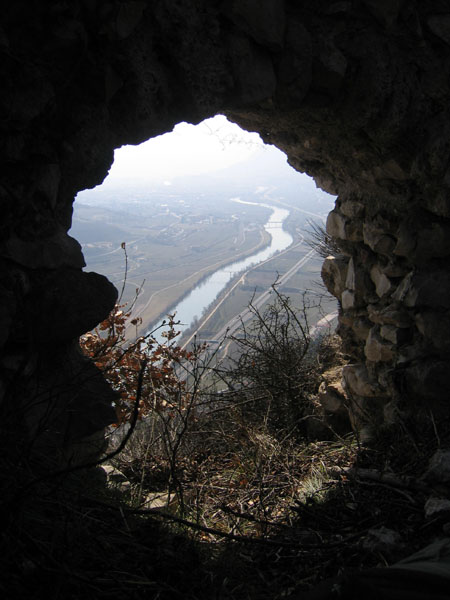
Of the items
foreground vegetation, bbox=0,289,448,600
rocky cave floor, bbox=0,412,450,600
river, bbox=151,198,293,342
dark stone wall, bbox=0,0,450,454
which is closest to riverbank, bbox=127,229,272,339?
river, bbox=151,198,293,342

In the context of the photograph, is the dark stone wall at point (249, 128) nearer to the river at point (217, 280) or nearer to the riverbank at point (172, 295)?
the river at point (217, 280)

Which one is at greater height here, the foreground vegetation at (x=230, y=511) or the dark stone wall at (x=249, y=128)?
the dark stone wall at (x=249, y=128)

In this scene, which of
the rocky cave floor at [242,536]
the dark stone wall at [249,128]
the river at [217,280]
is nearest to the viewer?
the rocky cave floor at [242,536]

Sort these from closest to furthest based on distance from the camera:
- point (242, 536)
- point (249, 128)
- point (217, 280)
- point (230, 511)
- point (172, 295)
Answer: point (230, 511) → point (242, 536) → point (249, 128) → point (172, 295) → point (217, 280)

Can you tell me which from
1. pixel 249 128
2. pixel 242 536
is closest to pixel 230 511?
pixel 242 536

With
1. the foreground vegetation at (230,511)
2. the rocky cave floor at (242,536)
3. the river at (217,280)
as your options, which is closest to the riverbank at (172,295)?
the river at (217,280)

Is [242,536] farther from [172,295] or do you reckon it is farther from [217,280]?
[217,280]
